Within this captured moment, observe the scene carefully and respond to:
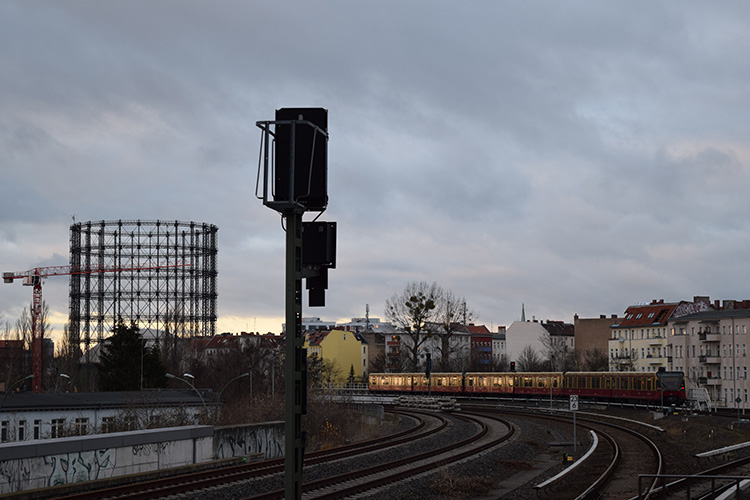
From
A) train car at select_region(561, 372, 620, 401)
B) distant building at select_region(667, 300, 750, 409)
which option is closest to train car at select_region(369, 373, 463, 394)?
train car at select_region(561, 372, 620, 401)

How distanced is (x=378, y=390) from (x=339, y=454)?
62126 millimetres

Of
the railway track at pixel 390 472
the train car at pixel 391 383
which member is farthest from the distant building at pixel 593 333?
the railway track at pixel 390 472

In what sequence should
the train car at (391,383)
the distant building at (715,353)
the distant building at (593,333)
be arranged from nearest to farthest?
the distant building at (715,353), the train car at (391,383), the distant building at (593,333)

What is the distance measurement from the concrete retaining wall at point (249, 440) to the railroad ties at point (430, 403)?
3652 centimetres

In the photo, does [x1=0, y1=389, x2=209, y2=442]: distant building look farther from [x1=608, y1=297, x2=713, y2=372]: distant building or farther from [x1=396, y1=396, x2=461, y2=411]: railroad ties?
[x1=608, y1=297, x2=713, y2=372]: distant building

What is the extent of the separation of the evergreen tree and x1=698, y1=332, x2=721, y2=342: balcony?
187 feet

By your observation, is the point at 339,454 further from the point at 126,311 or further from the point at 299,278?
the point at 126,311

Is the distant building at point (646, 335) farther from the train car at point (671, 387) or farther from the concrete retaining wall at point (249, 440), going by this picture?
the concrete retaining wall at point (249, 440)

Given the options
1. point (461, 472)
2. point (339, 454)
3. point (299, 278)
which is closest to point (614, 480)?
point (461, 472)

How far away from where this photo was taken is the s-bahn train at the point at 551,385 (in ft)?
199

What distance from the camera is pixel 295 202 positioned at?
9188mm

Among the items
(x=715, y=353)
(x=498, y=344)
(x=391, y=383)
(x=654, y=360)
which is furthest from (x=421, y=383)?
(x=498, y=344)

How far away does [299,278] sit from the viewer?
9609mm

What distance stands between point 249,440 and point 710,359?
227 ft
